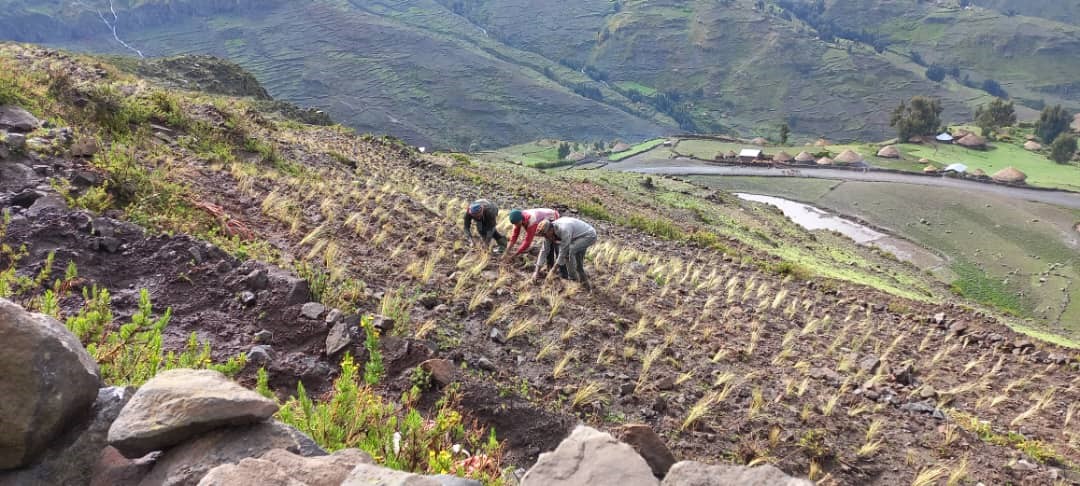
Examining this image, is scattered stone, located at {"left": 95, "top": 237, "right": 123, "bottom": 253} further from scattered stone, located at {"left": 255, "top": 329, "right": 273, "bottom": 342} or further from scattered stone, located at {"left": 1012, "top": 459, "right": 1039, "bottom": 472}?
scattered stone, located at {"left": 1012, "top": 459, "right": 1039, "bottom": 472}

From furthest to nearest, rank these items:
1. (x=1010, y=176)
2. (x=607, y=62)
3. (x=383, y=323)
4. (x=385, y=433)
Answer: (x=607, y=62) < (x=1010, y=176) < (x=383, y=323) < (x=385, y=433)

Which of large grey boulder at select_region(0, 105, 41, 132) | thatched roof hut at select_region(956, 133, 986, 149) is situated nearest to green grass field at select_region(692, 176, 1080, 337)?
thatched roof hut at select_region(956, 133, 986, 149)

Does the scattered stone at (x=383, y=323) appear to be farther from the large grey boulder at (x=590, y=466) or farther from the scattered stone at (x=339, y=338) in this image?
the large grey boulder at (x=590, y=466)

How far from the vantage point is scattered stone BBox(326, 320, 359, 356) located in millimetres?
5801

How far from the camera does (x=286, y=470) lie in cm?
289

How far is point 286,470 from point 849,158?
233 ft

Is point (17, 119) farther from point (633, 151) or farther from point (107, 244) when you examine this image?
point (633, 151)

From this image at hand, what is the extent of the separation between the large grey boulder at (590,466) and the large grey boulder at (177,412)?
5.49 ft

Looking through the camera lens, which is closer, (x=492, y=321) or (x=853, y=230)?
(x=492, y=321)

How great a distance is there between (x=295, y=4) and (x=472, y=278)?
201898mm

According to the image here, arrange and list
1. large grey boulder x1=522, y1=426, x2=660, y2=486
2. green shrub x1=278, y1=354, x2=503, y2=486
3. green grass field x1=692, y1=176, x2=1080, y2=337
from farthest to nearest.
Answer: green grass field x1=692, y1=176, x2=1080, y2=337
green shrub x1=278, y1=354, x2=503, y2=486
large grey boulder x1=522, y1=426, x2=660, y2=486

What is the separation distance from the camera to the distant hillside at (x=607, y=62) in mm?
134750

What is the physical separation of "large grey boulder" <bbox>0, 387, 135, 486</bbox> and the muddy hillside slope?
4.80 feet

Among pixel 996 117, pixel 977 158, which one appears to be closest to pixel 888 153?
pixel 977 158
